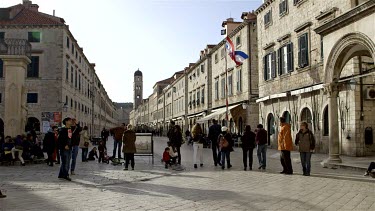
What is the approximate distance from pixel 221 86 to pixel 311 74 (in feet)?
64.3

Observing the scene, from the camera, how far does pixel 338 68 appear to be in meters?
14.9

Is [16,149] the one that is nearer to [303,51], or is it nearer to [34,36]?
[303,51]

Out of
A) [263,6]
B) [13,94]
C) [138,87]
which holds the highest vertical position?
[138,87]

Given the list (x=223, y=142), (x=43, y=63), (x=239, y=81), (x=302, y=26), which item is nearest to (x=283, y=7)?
(x=302, y=26)

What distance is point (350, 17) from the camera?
1330 centimetres

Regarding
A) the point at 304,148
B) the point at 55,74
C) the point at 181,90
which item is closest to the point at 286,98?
the point at 304,148

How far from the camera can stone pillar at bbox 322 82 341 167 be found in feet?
48.6

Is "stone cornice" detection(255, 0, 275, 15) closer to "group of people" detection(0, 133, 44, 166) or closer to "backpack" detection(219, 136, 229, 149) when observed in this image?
"backpack" detection(219, 136, 229, 149)

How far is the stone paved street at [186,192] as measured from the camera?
24.5 feet

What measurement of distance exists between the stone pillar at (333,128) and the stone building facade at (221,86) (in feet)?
60.0

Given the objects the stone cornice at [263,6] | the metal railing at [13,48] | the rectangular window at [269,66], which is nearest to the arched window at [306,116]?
the rectangular window at [269,66]

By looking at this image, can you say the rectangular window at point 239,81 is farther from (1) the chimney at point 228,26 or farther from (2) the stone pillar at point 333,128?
(2) the stone pillar at point 333,128

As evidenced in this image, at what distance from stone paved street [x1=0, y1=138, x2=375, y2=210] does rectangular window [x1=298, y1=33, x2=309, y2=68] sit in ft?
38.7

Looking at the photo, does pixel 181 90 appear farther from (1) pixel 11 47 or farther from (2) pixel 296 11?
(1) pixel 11 47
